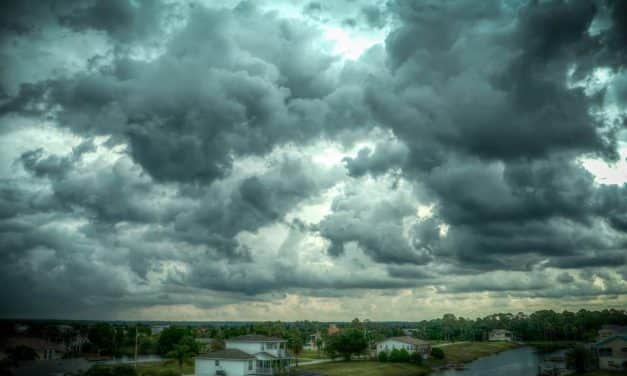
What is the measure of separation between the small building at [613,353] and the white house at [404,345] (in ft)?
128

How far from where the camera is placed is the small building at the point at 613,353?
82812 millimetres

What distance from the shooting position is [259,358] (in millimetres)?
78750

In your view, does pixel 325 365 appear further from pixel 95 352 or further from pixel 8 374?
pixel 95 352

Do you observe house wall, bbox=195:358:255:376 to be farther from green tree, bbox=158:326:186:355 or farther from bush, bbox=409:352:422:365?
bush, bbox=409:352:422:365

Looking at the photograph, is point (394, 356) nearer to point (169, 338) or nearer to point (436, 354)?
point (436, 354)

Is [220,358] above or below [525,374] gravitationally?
above

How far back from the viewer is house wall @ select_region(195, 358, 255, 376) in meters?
73.6

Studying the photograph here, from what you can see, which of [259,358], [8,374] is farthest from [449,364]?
[8,374]

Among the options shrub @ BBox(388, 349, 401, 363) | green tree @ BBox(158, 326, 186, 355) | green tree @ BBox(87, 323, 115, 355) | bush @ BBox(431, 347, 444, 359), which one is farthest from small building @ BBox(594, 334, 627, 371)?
green tree @ BBox(87, 323, 115, 355)

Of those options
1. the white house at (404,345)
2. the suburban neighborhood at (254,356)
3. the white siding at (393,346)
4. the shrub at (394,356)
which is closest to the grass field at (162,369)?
the suburban neighborhood at (254,356)

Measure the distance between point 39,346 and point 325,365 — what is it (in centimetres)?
6717

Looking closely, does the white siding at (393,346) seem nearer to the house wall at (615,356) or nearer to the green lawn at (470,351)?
the green lawn at (470,351)

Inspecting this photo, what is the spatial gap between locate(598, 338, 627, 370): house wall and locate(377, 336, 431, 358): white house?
130 ft

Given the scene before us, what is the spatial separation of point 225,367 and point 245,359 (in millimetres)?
3088
